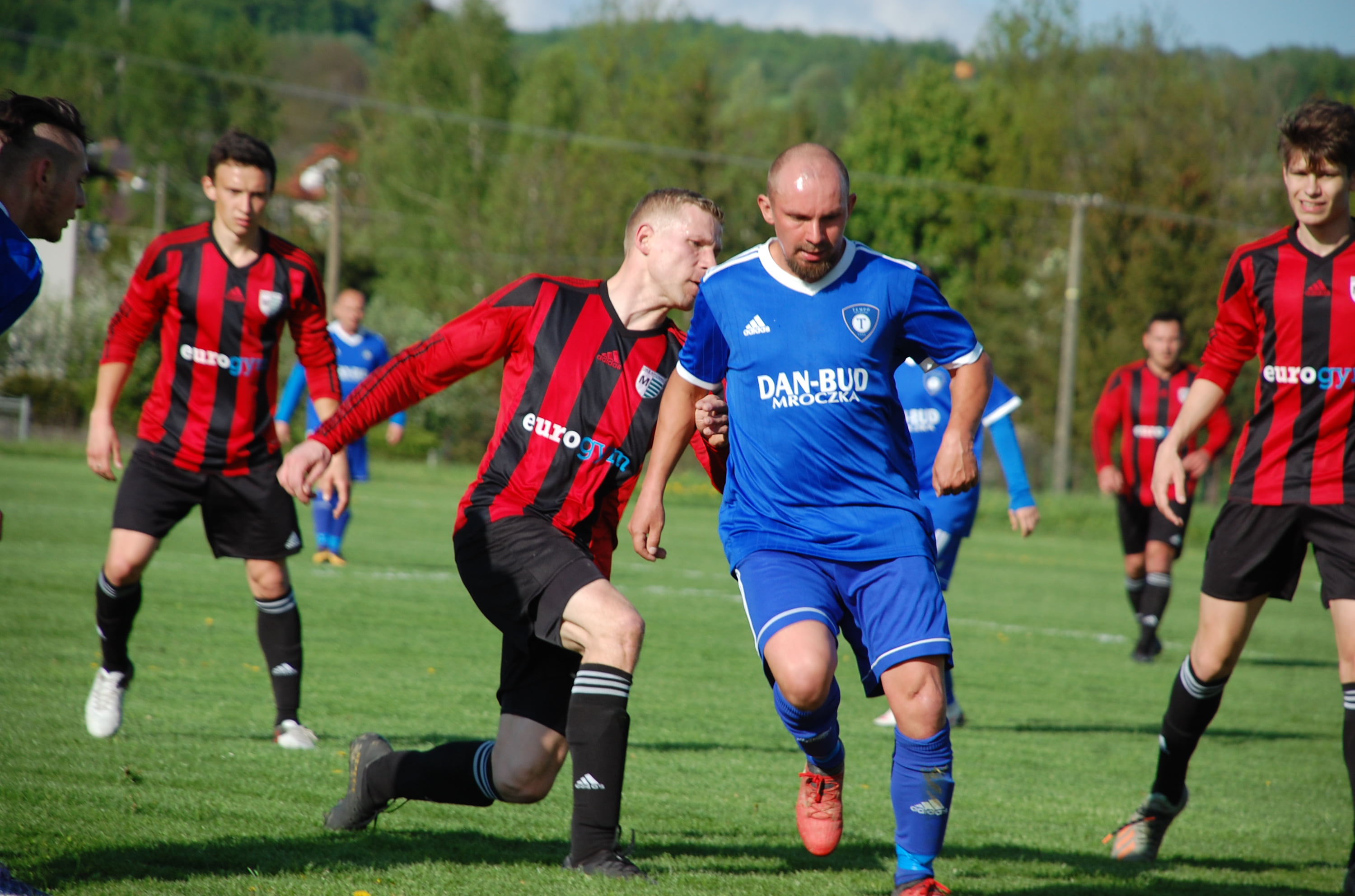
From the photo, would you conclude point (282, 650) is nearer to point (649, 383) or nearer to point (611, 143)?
point (649, 383)

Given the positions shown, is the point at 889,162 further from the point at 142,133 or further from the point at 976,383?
the point at 976,383

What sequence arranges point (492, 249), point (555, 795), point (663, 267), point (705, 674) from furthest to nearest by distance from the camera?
point (492, 249)
point (705, 674)
point (555, 795)
point (663, 267)

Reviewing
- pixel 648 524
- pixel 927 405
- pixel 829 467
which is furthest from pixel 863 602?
pixel 927 405

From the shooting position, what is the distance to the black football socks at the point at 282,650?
18.5ft

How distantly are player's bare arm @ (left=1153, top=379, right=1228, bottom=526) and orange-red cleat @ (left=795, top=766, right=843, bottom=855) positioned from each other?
6.00ft

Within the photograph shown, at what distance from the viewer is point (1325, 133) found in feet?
13.8

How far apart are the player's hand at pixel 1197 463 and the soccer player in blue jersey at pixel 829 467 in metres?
4.74

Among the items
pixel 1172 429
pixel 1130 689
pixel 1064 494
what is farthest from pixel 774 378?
pixel 1064 494

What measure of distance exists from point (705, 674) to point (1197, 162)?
127 feet

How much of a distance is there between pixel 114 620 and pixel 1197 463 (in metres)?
6.79

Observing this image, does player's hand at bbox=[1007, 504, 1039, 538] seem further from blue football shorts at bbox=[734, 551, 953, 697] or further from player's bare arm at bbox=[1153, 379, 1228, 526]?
blue football shorts at bbox=[734, 551, 953, 697]

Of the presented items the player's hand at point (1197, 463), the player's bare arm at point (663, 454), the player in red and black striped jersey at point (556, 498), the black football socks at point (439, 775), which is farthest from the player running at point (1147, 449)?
the black football socks at point (439, 775)

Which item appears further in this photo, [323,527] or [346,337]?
[346,337]

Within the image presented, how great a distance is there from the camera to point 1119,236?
41.6m
